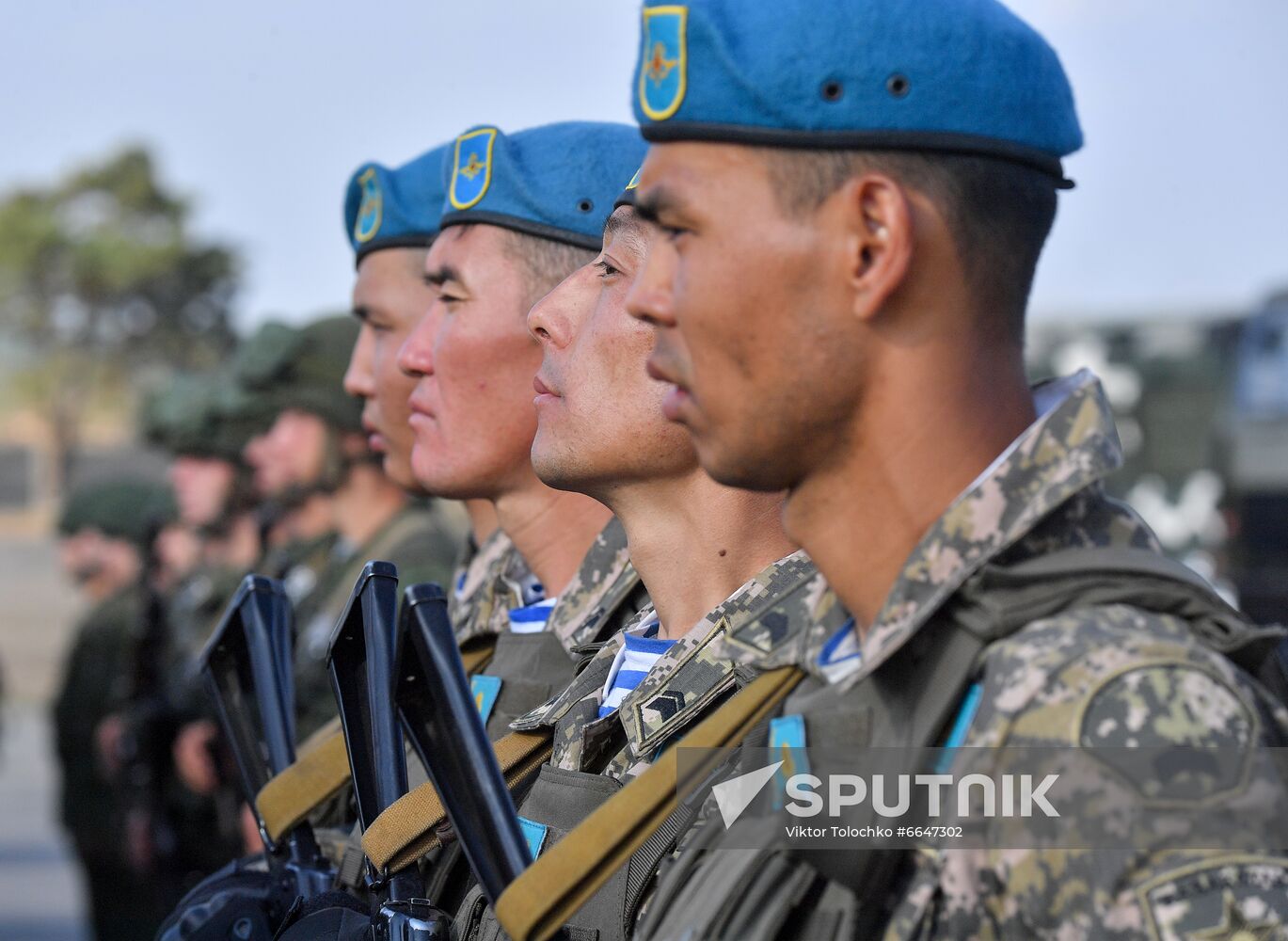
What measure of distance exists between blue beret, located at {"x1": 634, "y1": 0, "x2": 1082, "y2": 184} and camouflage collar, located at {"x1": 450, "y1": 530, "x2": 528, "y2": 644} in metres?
1.91

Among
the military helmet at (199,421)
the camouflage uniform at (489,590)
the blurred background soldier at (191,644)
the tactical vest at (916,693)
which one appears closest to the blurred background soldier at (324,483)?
the blurred background soldier at (191,644)

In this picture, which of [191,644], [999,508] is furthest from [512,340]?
[191,644]

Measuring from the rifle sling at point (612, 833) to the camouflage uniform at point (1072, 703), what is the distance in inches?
5.0

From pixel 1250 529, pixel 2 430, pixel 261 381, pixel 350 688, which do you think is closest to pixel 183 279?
pixel 2 430

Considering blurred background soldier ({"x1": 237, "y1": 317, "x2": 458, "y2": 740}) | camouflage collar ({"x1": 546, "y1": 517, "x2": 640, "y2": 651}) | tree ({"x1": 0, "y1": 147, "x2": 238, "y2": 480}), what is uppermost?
camouflage collar ({"x1": 546, "y1": 517, "x2": 640, "y2": 651})

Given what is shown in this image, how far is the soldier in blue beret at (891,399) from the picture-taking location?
158 centimetres

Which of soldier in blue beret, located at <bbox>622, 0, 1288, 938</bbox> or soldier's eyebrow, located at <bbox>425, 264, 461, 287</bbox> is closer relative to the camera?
soldier in blue beret, located at <bbox>622, 0, 1288, 938</bbox>

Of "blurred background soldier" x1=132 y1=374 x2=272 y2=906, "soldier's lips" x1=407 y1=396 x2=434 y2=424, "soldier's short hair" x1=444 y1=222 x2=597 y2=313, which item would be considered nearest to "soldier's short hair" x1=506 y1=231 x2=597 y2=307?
"soldier's short hair" x1=444 y1=222 x2=597 y2=313

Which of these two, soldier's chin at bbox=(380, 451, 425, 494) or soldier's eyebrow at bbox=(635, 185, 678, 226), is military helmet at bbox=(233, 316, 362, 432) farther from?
soldier's eyebrow at bbox=(635, 185, 678, 226)

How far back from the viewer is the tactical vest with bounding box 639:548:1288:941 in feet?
5.20

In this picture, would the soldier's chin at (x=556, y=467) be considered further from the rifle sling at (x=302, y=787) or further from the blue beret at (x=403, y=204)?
the blue beret at (x=403, y=204)

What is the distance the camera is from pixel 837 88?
1.70m

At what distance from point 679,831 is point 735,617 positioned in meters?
0.33

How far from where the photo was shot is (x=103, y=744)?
8.73 meters
